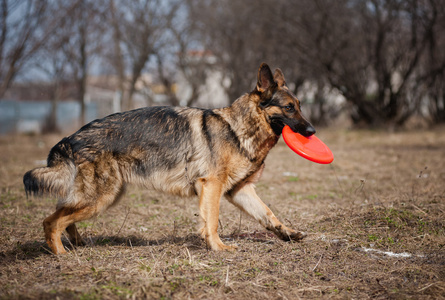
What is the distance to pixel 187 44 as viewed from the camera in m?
20.2

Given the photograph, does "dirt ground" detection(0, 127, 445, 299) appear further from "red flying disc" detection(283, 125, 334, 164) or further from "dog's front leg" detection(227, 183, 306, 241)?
"red flying disc" detection(283, 125, 334, 164)

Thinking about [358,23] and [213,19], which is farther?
[213,19]

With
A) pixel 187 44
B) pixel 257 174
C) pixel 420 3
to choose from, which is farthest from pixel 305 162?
pixel 187 44

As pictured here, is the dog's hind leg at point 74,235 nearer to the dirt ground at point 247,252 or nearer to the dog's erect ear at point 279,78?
the dirt ground at point 247,252

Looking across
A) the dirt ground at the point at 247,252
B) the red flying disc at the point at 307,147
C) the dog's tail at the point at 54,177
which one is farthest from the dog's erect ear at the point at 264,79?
the dog's tail at the point at 54,177

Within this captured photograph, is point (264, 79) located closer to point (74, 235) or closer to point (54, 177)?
point (54, 177)

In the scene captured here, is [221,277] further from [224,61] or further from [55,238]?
[224,61]

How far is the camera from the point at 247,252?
4000 millimetres

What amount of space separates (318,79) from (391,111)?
149 inches

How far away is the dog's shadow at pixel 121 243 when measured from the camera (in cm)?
414

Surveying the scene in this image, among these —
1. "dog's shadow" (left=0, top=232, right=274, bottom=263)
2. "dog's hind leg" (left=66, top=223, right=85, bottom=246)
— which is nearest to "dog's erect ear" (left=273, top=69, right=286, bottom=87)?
"dog's shadow" (left=0, top=232, right=274, bottom=263)

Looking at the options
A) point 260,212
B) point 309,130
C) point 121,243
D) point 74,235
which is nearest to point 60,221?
point 74,235

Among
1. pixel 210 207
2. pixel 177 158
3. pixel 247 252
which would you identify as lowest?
pixel 247 252

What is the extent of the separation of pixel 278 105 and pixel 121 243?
2.42 meters
